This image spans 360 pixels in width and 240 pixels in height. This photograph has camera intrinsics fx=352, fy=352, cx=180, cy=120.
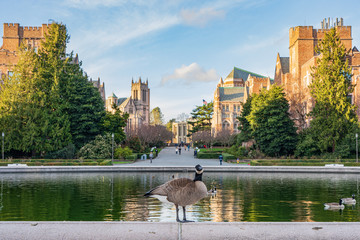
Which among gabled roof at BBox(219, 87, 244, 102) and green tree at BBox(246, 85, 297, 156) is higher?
gabled roof at BBox(219, 87, 244, 102)

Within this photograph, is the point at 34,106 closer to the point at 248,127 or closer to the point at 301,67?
the point at 248,127

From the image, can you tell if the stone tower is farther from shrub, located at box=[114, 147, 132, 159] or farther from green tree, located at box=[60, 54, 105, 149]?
shrub, located at box=[114, 147, 132, 159]

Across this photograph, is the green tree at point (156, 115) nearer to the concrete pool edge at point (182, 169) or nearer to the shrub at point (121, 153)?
the shrub at point (121, 153)

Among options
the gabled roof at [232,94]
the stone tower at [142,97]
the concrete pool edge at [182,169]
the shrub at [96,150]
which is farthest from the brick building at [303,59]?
the stone tower at [142,97]

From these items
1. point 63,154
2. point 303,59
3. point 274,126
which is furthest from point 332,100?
point 63,154

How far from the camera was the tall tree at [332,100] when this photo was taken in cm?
3381

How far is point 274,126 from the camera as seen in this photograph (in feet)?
121

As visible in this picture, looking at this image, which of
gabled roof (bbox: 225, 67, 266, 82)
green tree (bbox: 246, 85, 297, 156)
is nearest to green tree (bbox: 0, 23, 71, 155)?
green tree (bbox: 246, 85, 297, 156)

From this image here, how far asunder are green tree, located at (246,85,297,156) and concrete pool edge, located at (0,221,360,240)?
3005cm

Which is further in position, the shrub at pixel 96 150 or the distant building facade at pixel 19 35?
the distant building facade at pixel 19 35

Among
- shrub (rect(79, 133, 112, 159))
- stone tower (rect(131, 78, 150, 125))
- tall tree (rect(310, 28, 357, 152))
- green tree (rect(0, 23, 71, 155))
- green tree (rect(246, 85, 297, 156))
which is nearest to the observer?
tall tree (rect(310, 28, 357, 152))

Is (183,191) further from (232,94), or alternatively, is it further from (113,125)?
(232,94)

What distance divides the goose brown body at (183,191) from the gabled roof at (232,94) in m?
103

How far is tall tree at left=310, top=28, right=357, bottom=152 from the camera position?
111 ft
